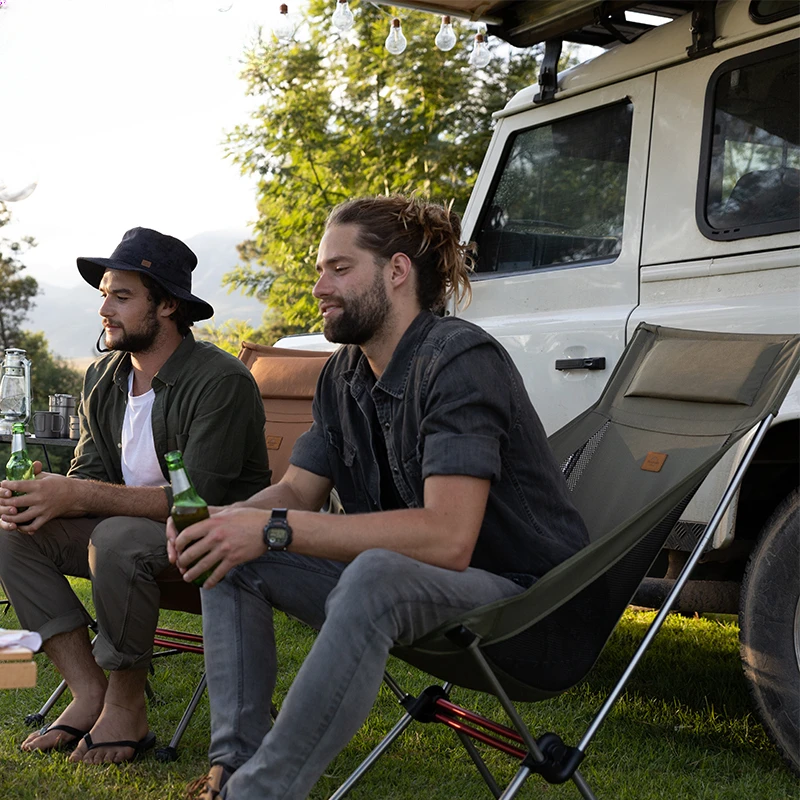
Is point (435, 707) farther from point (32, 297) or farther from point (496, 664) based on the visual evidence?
point (32, 297)

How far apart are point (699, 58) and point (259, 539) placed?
2067 mm

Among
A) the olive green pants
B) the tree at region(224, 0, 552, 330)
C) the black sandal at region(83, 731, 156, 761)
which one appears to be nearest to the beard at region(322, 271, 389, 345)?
the olive green pants

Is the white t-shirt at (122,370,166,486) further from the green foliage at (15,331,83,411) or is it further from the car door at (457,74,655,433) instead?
the green foliage at (15,331,83,411)

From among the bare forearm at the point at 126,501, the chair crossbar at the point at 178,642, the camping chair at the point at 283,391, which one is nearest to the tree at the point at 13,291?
the camping chair at the point at 283,391

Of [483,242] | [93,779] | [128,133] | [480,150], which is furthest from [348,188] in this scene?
[128,133]

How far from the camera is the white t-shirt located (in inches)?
124

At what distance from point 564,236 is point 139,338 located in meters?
1.46

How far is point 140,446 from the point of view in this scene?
A: 124 inches

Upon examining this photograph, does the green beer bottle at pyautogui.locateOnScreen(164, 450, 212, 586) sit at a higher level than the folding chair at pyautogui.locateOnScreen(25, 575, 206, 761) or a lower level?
higher

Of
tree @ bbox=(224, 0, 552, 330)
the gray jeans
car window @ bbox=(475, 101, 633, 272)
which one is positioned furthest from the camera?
tree @ bbox=(224, 0, 552, 330)

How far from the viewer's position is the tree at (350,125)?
9789mm

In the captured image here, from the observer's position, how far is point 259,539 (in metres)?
2.05

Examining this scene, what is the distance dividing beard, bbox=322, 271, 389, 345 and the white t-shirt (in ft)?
3.14

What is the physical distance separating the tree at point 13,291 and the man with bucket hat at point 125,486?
11815 millimetres
